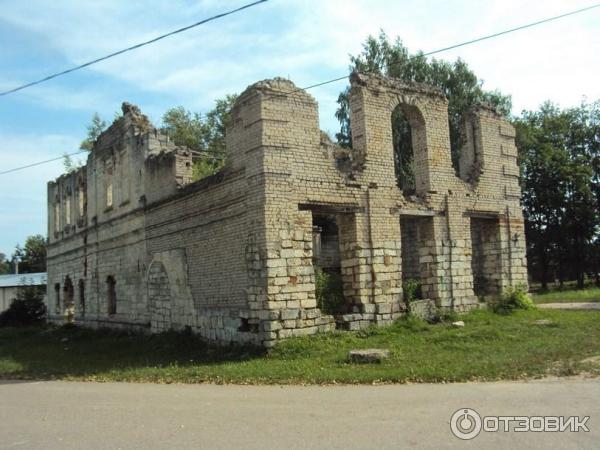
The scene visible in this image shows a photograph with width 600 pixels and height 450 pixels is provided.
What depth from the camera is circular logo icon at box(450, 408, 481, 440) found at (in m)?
5.79

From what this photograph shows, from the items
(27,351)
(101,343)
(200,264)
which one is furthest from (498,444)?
(27,351)

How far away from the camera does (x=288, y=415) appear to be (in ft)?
22.6

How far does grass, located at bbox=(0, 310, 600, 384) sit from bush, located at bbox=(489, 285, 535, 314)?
463mm

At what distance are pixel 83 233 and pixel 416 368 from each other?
18.9 m

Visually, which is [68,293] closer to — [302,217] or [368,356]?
[302,217]

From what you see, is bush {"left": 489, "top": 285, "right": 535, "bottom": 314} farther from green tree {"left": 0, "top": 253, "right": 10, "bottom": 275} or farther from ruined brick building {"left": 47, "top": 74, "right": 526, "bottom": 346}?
green tree {"left": 0, "top": 253, "right": 10, "bottom": 275}

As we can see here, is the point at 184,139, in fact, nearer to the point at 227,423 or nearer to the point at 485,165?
the point at 485,165

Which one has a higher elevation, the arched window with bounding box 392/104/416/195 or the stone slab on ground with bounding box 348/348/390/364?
the arched window with bounding box 392/104/416/195

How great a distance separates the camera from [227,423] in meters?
6.61

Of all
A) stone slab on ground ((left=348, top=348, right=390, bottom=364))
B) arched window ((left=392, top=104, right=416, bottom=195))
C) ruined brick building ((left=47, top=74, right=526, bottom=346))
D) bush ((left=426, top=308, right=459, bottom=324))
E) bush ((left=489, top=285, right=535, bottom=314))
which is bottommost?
stone slab on ground ((left=348, top=348, right=390, bottom=364))

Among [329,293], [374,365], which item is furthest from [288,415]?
[329,293]

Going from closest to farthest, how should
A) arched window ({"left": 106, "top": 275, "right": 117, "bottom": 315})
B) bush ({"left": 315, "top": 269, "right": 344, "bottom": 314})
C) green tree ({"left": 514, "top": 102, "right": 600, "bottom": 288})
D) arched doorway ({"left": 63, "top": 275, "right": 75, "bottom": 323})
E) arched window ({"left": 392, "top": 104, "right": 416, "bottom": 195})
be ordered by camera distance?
bush ({"left": 315, "top": 269, "right": 344, "bottom": 314})
arched window ({"left": 106, "top": 275, "right": 117, "bottom": 315})
arched doorway ({"left": 63, "top": 275, "right": 75, "bottom": 323})
arched window ({"left": 392, "top": 104, "right": 416, "bottom": 195})
green tree ({"left": 514, "top": 102, "right": 600, "bottom": 288})

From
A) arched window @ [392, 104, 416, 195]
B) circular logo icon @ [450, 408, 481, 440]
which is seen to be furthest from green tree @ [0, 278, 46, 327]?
circular logo icon @ [450, 408, 481, 440]

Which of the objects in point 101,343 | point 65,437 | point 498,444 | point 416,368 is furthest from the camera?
point 101,343
